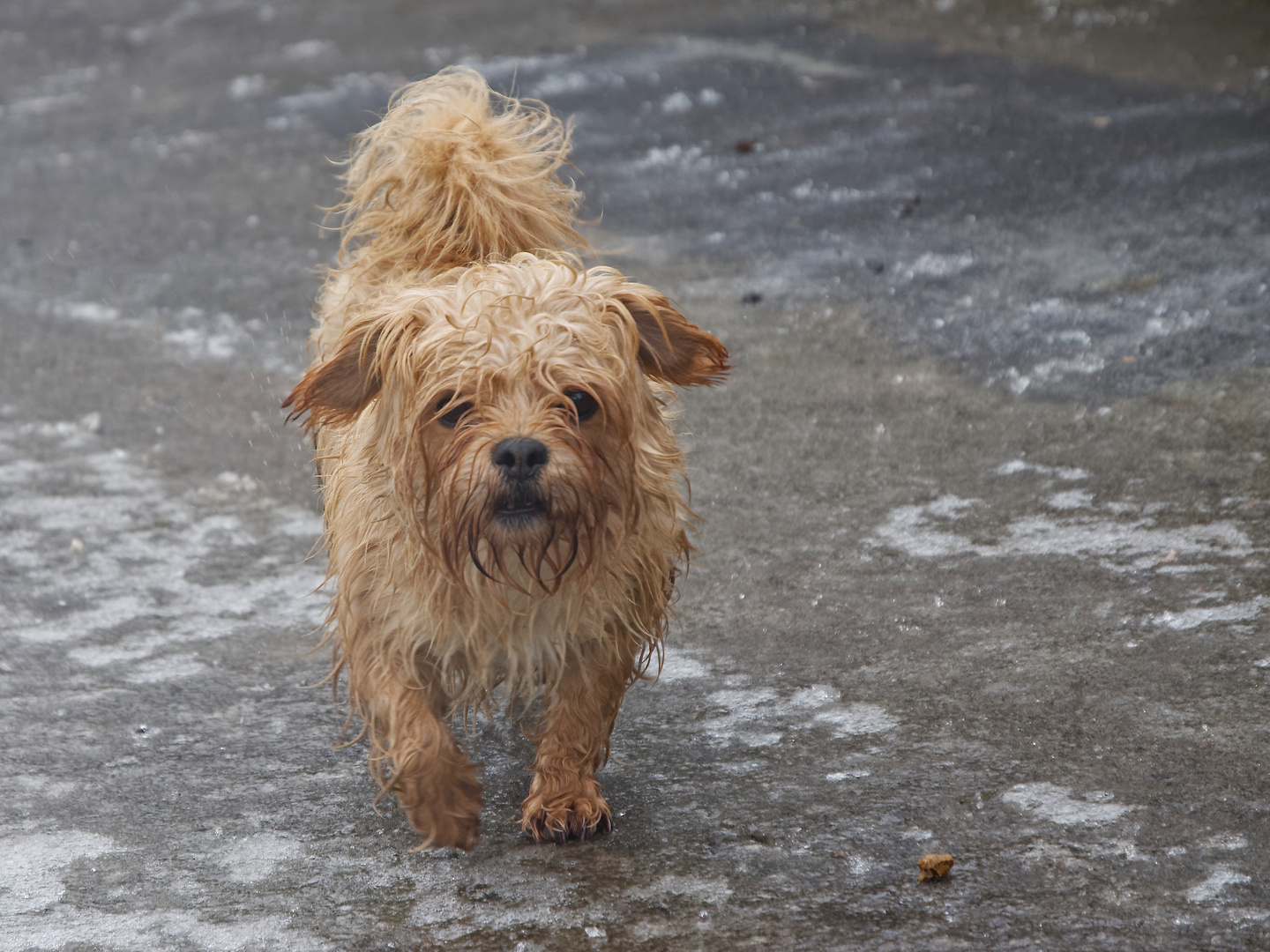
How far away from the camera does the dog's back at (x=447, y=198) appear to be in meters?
4.05

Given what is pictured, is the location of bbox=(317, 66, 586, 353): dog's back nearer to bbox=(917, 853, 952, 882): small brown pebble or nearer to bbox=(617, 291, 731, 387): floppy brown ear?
bbox=(617, 291, 731, 387): floppy brown ear

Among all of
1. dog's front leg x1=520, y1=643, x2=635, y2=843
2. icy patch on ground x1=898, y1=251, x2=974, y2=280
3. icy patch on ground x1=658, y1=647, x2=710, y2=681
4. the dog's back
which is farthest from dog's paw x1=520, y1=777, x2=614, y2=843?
icy patch on ground x1=898, y1=251, x2=974, y2=280

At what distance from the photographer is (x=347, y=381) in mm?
3312

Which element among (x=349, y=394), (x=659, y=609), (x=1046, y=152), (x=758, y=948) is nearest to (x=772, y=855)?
(x=758, y=948)

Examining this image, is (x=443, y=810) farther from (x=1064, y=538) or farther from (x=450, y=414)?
(x=1064, y=538)

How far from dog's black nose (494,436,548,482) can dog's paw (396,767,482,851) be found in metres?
0.80

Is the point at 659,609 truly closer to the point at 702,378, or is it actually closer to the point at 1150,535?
the point at 702,378

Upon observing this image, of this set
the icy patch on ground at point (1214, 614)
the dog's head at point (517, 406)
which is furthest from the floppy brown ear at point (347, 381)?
the icy patch on ground at point (1214, 614)

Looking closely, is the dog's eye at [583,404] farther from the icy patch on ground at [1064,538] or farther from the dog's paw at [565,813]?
the icy patch on ground at [1064,538]

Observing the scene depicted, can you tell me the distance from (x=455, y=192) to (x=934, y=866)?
2317mm

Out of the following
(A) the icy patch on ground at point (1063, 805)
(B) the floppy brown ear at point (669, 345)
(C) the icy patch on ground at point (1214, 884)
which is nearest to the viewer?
(C) the icy patch on ground at point (1214, 884)

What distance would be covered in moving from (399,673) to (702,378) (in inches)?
41.8

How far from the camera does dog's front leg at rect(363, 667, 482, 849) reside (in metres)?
3.26

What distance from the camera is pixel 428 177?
4.11 meters
